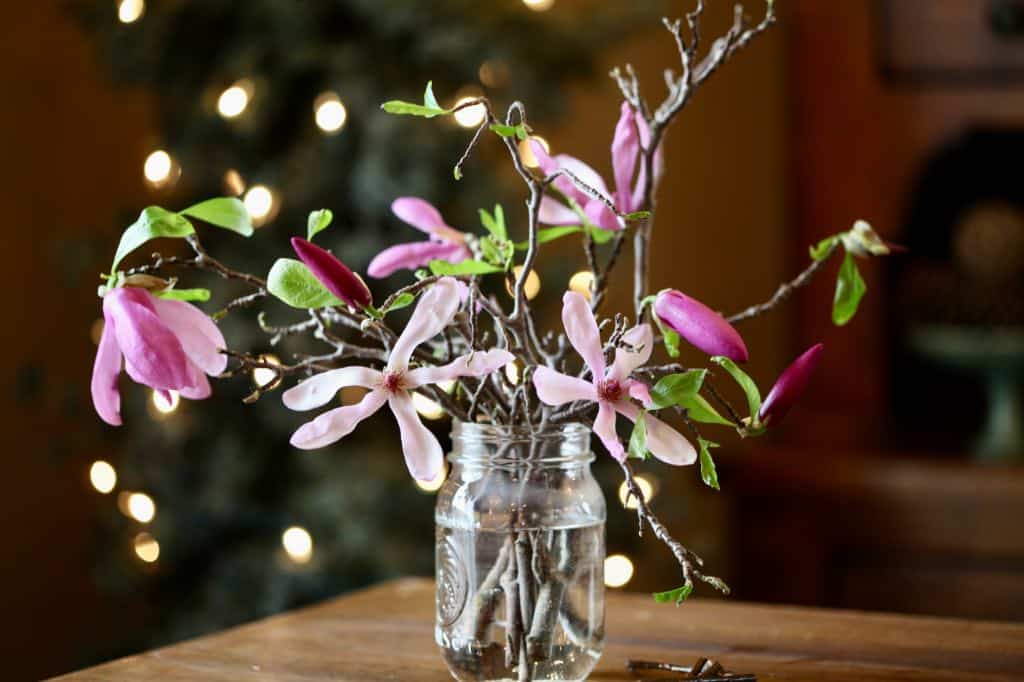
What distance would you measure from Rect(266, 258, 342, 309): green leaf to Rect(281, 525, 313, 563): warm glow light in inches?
45.0

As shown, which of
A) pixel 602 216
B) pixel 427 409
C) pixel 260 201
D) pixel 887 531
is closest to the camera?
pixel 602 216

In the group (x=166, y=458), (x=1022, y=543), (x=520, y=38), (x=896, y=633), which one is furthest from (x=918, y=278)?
(x=896, y=633)

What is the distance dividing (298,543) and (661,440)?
120 centimetres

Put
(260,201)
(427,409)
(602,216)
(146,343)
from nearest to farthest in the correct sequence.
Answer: (146,343), (602,216), (427,409), (260,201)

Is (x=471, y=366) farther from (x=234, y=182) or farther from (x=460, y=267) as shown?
(x=234, y=182)

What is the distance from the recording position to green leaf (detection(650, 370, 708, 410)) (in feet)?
2.48

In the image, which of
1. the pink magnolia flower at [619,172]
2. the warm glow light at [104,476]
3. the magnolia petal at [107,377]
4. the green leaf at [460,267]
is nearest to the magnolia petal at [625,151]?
the pink magnolia flower at [619,172]

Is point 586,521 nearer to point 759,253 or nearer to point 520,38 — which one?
point 520,38

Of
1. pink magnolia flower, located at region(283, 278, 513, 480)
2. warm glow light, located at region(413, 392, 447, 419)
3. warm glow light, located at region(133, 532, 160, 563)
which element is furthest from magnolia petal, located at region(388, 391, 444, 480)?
warm glow light, located at region(133, 532, 160, 563)

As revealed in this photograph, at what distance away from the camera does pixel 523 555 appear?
83cm

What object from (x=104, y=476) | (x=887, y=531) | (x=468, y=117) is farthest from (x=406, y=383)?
(x=887, y=531)

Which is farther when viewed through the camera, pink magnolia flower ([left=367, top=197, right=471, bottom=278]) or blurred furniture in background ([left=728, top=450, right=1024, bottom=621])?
blurred furniture in background ([left=728, top=450, right=1024, bottom=621])

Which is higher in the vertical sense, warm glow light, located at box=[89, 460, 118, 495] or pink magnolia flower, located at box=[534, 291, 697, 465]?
pink magnolia flower, located at box=[534, 291, 697, 465]

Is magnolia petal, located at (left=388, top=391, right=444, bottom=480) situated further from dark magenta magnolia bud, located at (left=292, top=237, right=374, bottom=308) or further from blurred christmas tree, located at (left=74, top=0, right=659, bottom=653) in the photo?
blurred christmas tree, located at (left=74, top=0, right=659, bottom=653)
